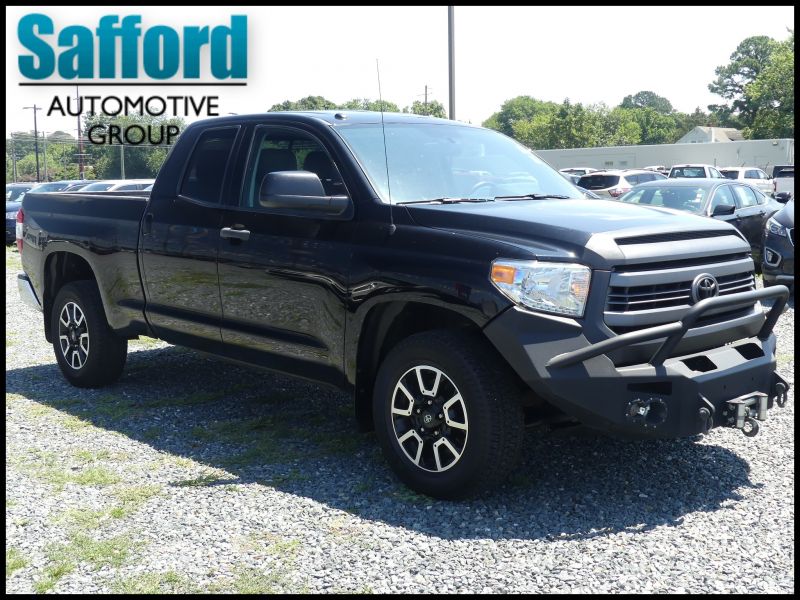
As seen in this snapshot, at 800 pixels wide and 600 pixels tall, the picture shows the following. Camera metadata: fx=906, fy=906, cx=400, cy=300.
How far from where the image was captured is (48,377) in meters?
7.68

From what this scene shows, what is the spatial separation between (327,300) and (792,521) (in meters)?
2.61

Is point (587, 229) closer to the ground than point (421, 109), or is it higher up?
closer to the ground

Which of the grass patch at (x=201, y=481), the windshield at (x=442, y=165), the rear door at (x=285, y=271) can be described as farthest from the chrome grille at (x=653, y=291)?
the grass patch at (x=201, y=481)

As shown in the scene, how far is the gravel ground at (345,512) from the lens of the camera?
12.4 ft

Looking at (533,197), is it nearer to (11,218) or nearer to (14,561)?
(14,561)

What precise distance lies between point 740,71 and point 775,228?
104960mm

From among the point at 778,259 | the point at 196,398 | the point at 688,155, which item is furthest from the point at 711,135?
the point at 196,398

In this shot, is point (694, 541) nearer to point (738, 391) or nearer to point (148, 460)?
point (738, 391)

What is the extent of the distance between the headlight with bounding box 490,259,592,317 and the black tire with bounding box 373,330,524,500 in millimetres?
383

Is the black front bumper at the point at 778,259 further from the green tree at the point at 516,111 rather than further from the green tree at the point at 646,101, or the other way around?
the green tree at the point at 646,101

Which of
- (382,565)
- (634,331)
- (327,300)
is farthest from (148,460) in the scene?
(634,331)

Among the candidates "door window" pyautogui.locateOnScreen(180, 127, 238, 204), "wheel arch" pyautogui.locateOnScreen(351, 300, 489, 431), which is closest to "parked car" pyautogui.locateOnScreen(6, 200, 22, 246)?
"door window" pyautogui.locateOnScreen(180, 127, 238, 204)

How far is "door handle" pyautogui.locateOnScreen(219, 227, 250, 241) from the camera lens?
5500mm

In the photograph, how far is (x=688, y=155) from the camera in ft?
205
